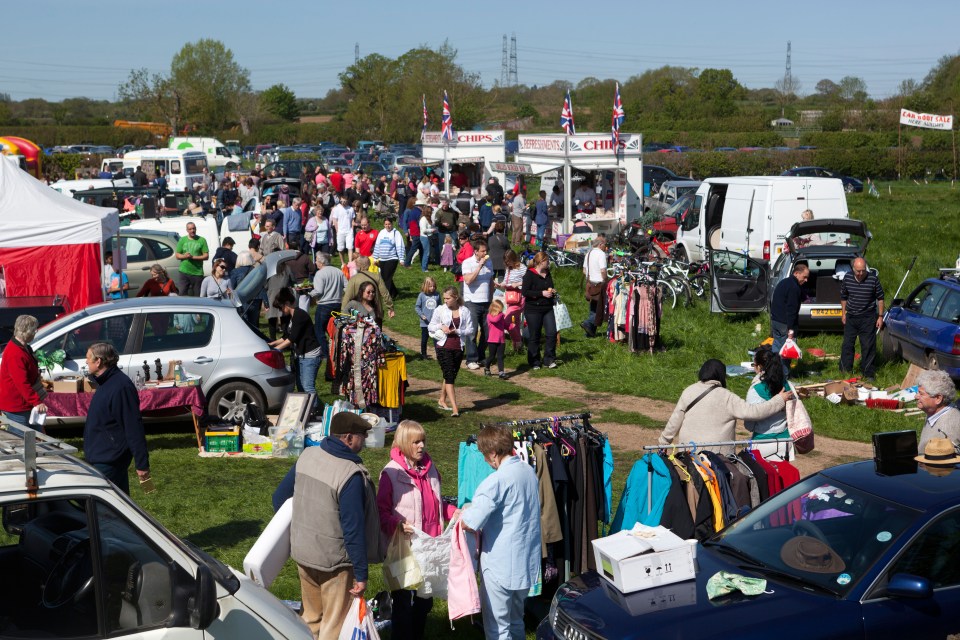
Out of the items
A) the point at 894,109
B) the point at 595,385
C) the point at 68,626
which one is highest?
the point at 894,109

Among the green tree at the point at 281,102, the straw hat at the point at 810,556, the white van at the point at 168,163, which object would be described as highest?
the green tree at the point at 281,102

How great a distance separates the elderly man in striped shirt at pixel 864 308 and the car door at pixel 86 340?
31.7ft

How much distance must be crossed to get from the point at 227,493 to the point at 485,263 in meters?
6.54

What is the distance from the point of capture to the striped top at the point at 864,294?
1443 cm

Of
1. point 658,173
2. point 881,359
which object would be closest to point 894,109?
point 658,173

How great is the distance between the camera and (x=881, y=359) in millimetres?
15484

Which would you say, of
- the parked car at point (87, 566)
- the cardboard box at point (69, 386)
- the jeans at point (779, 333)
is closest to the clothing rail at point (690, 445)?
the parked car at point (87, 566)

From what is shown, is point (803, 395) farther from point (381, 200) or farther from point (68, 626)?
point (381, 200)

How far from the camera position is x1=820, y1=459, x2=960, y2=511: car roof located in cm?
584

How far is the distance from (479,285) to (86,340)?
19.5 feet

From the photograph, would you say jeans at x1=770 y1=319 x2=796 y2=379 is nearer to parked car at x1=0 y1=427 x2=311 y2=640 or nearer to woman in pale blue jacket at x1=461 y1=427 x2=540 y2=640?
woman in pale blue jacket at x1=461 y1=427 x2=540 y2=640

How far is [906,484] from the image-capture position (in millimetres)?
6105

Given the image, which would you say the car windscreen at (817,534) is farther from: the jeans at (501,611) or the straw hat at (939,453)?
the jeans at (501,611)

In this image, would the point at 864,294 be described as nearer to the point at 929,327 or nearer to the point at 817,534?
the point at 929,327
